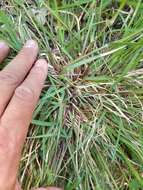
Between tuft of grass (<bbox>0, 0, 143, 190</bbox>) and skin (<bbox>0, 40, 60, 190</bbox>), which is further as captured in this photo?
tuft of grass (<bbox>0, 0, 143, 190</bbox>)

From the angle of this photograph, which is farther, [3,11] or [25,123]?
[3,11]

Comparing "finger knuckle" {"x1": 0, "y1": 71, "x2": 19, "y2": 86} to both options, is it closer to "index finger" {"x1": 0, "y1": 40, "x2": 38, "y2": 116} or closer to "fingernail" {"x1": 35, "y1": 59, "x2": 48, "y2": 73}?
"index finger" {"x1": 0, "y1": 40, "x2": 38, "y2": 116}

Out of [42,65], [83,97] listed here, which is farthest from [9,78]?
[83,97]

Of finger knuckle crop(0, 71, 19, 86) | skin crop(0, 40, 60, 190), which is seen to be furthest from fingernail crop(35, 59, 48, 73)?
finger knuckle crop(0, 71, 19, 86)

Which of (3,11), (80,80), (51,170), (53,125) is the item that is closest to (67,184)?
(51,170)

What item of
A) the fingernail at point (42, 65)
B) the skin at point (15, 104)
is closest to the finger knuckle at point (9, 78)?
the skin at point (15, 104)

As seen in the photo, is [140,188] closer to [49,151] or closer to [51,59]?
[49,151]

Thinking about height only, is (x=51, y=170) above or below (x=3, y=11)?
below
